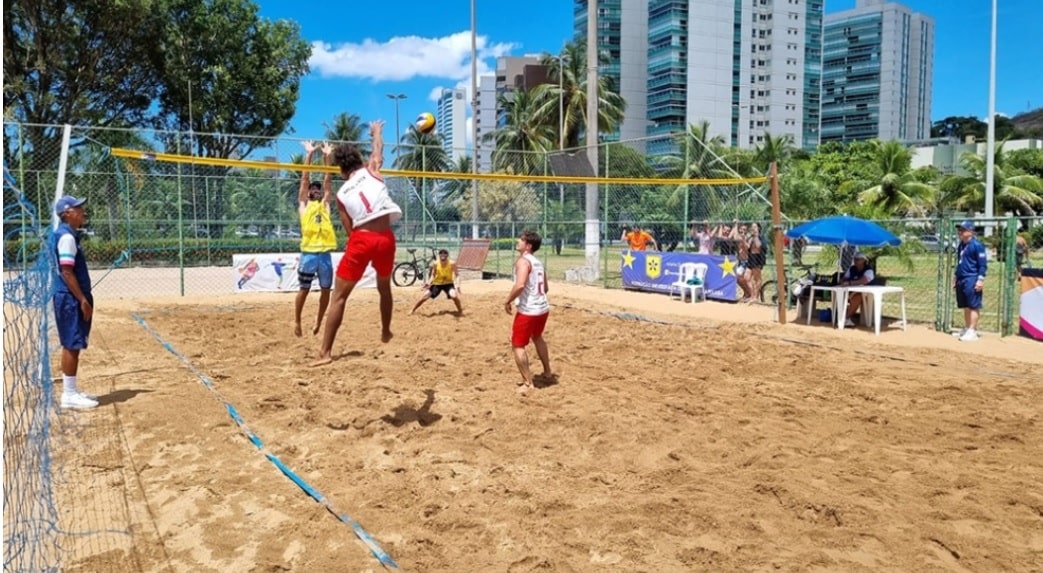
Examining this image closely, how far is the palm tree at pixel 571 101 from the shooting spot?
3925cm

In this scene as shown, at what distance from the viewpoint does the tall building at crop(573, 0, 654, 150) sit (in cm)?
8125

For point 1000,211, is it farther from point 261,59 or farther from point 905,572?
point 905,572

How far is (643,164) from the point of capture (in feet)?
69.3

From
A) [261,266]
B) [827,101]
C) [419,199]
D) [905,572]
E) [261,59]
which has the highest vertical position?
[827,101]

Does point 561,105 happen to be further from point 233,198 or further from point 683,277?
point 683,277

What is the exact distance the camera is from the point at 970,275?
9047 mm

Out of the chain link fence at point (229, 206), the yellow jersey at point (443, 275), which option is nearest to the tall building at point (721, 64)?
the chain link fence at point (229, 206)

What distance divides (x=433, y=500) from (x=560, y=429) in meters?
1.43

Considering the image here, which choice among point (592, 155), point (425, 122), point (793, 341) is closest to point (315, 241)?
point (425, 122)

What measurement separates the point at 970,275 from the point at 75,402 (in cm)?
1015

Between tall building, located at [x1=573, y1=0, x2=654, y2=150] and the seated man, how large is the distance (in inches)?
2864

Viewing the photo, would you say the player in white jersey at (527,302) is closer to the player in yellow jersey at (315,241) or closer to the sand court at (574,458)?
the sand court at (574,458)

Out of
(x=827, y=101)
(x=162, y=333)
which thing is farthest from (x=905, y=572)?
(x=827, y=101)

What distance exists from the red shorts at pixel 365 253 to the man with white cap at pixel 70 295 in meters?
2.01
